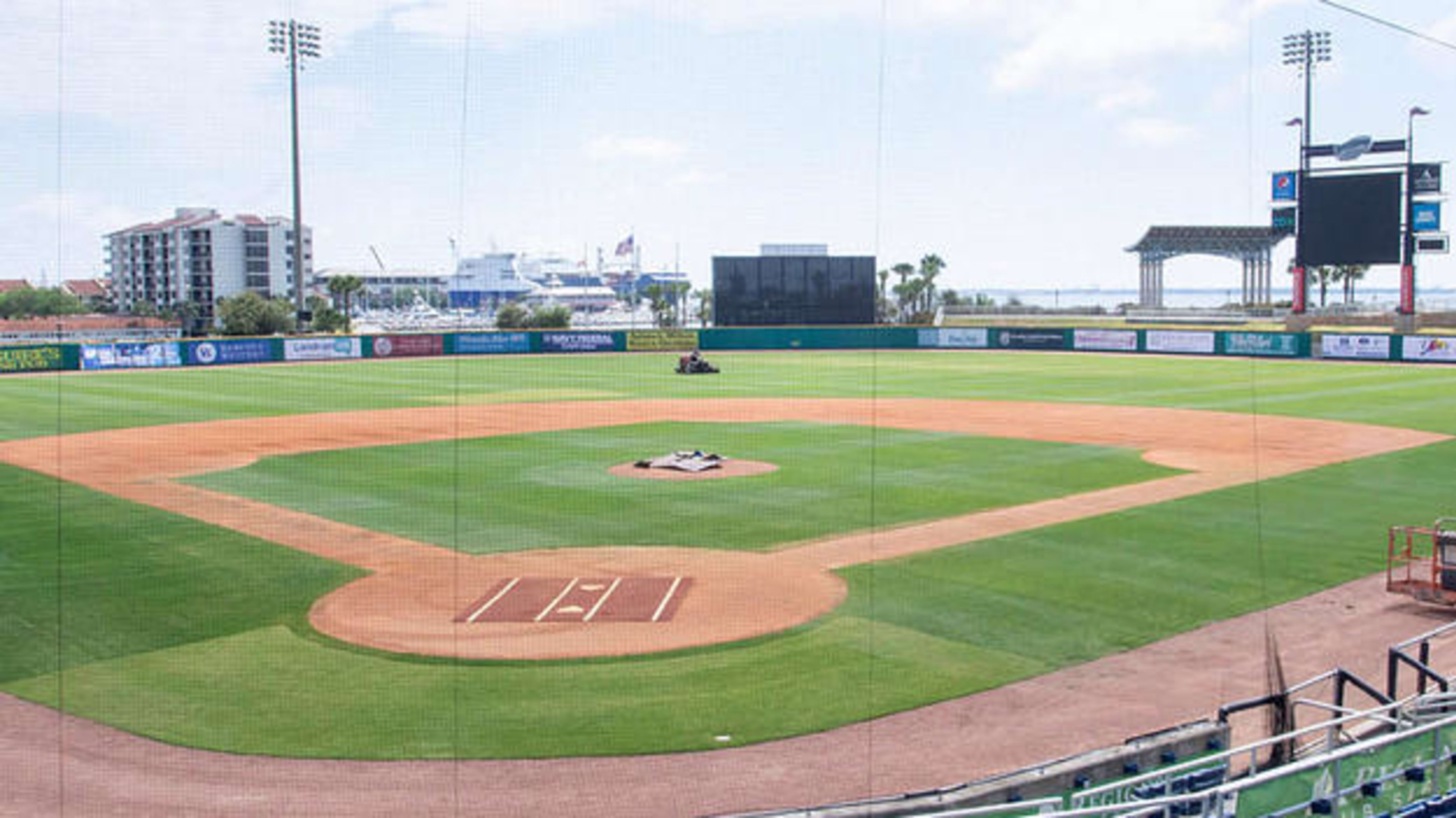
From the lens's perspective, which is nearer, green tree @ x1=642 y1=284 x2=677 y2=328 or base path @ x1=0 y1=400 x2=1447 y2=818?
base path @ x1=0 y1=400 x2=1447 y2=818

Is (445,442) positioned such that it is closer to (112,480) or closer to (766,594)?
(112,480)

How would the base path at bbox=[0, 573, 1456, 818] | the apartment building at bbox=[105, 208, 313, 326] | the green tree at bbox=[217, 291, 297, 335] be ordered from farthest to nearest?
the green tree at bbox=[217, 291, 297, 335] < the apartment building at bbox=[105, 208, 313, 326] < the base path at bbox=[0, 573, 1456, 818]

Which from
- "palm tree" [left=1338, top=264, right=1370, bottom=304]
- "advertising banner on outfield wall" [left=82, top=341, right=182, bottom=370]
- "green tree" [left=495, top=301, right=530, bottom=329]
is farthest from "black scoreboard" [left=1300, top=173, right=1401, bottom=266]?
"palm tree" [left=1338, top=264, right=1370, bottom=304]

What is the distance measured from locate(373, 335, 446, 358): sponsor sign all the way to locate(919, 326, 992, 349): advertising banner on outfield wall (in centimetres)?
→ 2642

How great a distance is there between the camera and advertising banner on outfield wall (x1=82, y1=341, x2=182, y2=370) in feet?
170

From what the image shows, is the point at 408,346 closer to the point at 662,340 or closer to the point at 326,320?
the point at 326,320

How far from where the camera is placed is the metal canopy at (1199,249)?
268ft

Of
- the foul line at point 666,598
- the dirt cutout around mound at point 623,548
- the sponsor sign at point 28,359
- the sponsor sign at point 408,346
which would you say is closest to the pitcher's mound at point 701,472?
the dirt cutout around mound at point 623,548

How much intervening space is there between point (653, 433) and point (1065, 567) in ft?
52.9

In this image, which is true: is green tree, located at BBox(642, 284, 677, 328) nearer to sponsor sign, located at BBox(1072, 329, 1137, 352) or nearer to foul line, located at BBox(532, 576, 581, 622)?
sponsor sign, located at BBox(1072, 329, 1137, 352)

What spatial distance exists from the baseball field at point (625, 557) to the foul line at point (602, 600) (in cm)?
6

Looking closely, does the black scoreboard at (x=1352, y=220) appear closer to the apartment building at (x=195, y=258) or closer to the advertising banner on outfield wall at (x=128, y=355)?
the apartment building at (x=195, y=258)

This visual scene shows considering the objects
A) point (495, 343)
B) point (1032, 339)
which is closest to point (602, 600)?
point (495, 343)

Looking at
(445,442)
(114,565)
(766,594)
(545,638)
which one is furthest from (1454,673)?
(445,442)
